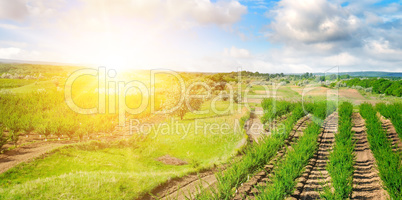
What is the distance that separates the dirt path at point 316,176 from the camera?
9.34m

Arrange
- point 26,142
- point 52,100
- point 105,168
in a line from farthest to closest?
point 52,100 → point 26,142 → point 105,168

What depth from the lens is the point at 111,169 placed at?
813 centimetres

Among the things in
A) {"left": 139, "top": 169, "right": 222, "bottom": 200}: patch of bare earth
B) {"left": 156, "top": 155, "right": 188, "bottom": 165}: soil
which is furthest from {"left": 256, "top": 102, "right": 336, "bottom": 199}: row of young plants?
{"left": 156, "top": 155, "right": 188, "bottom": 165}: soil

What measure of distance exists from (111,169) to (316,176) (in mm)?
9894

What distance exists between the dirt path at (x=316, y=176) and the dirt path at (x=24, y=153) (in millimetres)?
10039

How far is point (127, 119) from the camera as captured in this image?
43.3ft

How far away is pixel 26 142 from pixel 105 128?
316 cm

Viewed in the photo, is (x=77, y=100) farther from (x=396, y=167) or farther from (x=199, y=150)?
(x=396, y=167)

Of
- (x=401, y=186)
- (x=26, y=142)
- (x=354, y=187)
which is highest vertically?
(x=26, y=142)

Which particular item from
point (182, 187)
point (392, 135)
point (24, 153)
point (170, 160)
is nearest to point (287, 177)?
point (182, 187)

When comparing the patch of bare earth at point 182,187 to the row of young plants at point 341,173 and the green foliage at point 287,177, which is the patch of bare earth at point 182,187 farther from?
the row of young plants at point 341,173

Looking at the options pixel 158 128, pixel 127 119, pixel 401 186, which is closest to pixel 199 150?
pixel 158 128

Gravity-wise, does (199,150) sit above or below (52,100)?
below

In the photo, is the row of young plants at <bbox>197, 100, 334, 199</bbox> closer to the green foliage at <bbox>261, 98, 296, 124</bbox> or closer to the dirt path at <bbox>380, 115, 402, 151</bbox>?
the green foliage at <bbox>261, 98, 296, 124</bbox>
